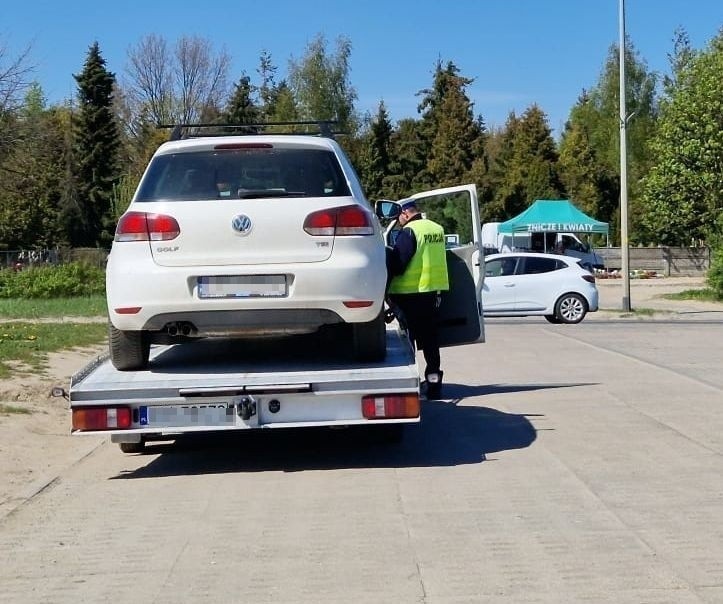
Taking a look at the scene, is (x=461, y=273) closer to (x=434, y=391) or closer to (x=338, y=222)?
(x=434, y=391)

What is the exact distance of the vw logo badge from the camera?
7434 millimetres

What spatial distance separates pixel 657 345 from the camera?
18172 millimetres

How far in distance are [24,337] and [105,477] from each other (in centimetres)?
930

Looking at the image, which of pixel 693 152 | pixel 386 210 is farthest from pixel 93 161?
pixel 386 210

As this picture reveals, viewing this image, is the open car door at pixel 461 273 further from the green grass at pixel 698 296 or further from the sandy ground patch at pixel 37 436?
the green grass at pixel 698 296

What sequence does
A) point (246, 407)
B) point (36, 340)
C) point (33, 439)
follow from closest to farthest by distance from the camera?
1. point (246, 407)
2. point (33, 439)
3. point (36, 340)

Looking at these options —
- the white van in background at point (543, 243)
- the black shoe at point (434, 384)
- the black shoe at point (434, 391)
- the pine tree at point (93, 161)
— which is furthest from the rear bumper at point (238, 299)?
the pine tree at point (93, 161)

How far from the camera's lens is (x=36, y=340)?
16359 mm

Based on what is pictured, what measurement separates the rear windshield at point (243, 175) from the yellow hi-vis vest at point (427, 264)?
2.33 metres

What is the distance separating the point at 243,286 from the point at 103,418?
130 centimetres

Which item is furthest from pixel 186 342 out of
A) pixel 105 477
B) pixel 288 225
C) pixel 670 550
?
pixel 670 550

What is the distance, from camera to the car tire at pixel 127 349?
7977 mm

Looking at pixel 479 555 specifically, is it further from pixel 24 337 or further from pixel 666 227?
pixel 666 227

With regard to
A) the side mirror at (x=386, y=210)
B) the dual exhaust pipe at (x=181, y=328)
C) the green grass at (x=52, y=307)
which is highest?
the side mirror at (x=386, y=210)
